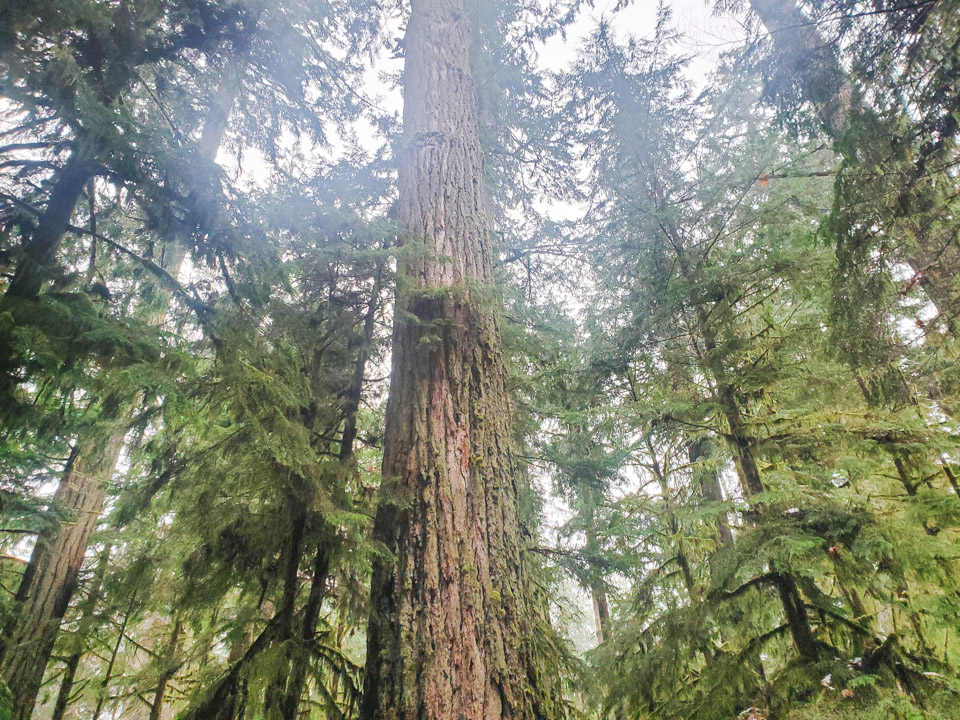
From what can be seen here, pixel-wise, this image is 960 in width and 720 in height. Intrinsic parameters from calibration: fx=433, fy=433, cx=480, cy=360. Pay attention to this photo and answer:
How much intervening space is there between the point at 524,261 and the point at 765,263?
335 centimetres

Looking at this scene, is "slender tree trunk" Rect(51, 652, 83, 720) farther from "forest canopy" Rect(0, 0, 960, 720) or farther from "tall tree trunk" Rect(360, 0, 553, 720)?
"tall tree trunk" Rect(360, 0, 553, 720)

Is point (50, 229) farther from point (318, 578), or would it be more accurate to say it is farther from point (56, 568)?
point (56, 568)

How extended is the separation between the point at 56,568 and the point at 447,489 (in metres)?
6.55

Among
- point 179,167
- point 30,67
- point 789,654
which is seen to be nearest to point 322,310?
point 179,167

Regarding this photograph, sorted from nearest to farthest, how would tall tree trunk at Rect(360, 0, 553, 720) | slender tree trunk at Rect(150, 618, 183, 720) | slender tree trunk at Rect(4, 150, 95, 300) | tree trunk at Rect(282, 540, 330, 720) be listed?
tall tree trunk at Rect(360, 0, 553, 720) → slender tree trunk at Rect(4, 150, 95, 300) → tree trunk at Rect(282, 540, 330, 720) → slender tree trunk at Rect(150, 618, 183, 720)

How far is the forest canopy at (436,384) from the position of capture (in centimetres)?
202

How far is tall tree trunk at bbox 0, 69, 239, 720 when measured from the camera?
14.9 feet

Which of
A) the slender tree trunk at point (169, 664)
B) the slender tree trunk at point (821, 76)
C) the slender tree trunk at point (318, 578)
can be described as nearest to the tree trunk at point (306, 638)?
the slender tree trunk at point (318, 578)

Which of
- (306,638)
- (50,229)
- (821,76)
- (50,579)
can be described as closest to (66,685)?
(50,579)

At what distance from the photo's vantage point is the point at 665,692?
3463 mm

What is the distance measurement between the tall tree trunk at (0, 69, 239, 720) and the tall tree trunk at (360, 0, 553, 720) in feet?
8.84

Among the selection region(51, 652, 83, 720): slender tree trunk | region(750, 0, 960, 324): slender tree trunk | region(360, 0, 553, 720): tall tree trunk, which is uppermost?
region(750, 0, 960, 324): slender tree trunk

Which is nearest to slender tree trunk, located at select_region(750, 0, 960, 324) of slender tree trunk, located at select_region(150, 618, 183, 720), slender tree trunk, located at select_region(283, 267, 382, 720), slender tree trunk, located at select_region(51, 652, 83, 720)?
slender tree trunk, located at select_region(283, 267, 382, 720)

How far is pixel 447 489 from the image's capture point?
2137mm
